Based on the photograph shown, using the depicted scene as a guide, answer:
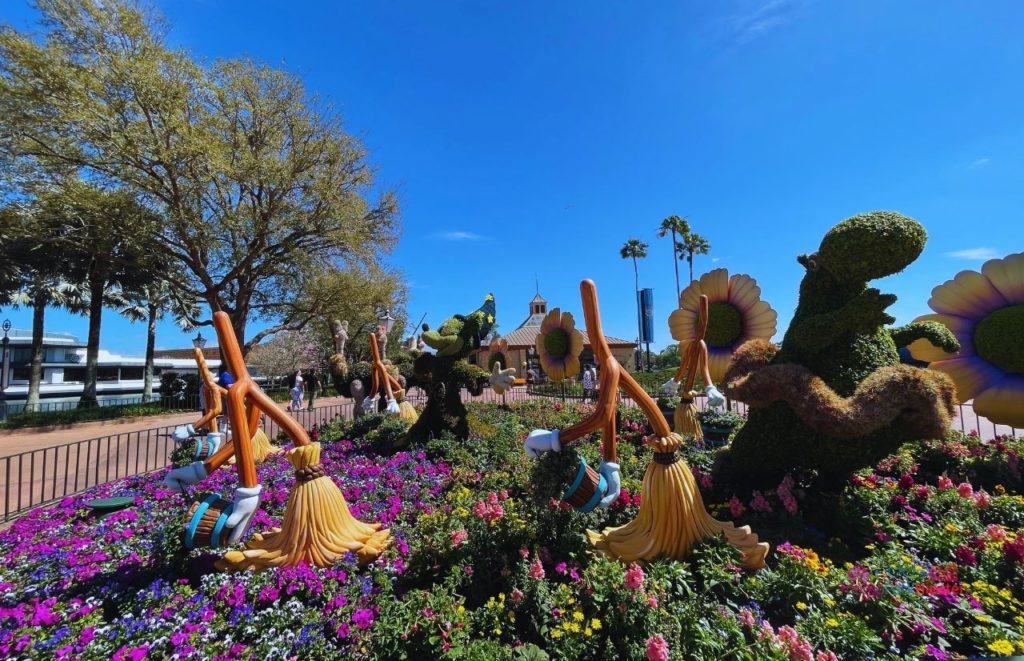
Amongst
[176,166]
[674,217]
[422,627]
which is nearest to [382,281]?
[176,166]

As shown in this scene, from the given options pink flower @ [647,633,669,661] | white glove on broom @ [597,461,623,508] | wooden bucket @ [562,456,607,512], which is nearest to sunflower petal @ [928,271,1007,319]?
white glove on broom @ [597,461,623,508]

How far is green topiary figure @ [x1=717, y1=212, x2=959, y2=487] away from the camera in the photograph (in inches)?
153

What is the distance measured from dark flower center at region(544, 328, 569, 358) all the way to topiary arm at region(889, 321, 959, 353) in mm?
3972

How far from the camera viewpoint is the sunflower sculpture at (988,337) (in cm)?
554

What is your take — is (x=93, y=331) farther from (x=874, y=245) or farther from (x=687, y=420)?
(x=874, y=245)

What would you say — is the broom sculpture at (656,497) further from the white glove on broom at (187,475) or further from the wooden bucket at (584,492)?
the white glove on broom at (187,475)

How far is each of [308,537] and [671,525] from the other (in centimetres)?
271

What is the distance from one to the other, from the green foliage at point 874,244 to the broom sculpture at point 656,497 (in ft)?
8.29

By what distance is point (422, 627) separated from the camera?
2.44 m

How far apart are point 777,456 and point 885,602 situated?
6.63ft

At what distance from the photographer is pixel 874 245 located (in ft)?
13.2

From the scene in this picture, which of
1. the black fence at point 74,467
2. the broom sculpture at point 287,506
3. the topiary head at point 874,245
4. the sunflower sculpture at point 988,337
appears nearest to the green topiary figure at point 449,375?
the black fence at point 74,467

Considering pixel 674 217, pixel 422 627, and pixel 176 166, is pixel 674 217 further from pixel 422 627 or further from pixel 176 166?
pixel 422 627

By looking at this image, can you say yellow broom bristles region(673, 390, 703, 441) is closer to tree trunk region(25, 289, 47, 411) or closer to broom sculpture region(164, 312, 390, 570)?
broom sculpture region(164, 312, 390, 570)
